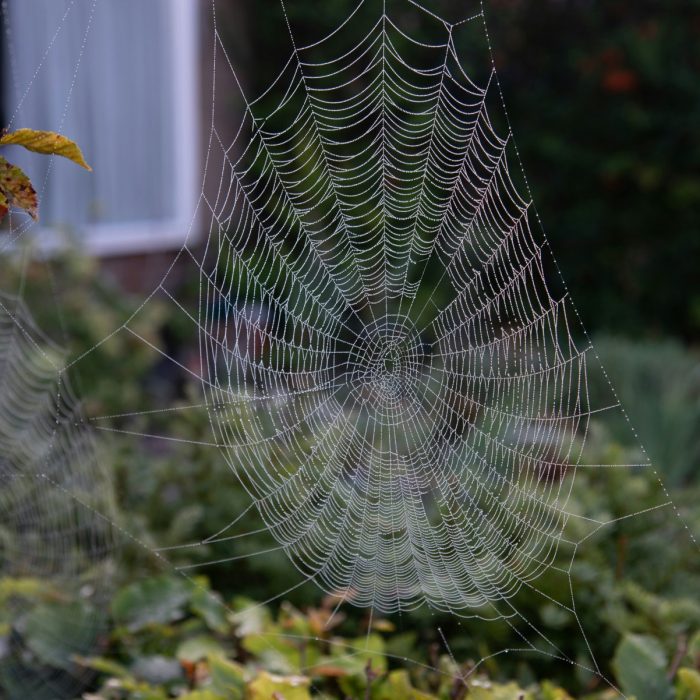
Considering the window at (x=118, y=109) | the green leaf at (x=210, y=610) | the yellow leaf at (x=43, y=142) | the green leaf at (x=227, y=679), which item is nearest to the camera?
the yellow leaf at (x=43, y=142)

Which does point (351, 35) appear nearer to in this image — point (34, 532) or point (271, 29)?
point (271, 29)

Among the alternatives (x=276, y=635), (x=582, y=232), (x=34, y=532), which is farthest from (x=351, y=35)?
(x=276, y=635)

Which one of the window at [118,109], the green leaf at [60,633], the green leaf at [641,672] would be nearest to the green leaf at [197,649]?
the green leaf at [60,633]

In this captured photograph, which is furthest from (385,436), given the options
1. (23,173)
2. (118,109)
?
(118,109)

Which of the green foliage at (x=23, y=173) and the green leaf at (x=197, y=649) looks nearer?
the green foliage at (x=23, y=173)

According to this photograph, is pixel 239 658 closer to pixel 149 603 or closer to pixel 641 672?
pixel 149 603

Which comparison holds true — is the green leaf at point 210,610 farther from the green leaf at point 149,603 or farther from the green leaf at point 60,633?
the green leaf at point 60,633

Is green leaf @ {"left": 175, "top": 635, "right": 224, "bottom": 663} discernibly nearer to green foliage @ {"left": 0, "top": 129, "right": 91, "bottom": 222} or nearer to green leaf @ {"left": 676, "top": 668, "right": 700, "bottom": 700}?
green leaf @ {"left": 676, "top": 668, "right": 700, "bottom": 700}
